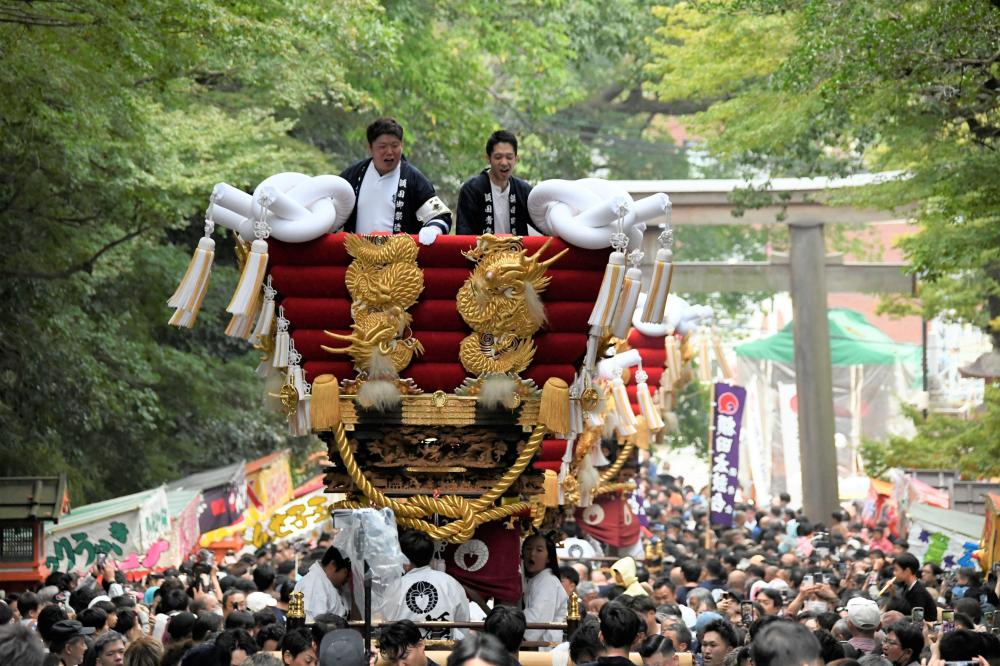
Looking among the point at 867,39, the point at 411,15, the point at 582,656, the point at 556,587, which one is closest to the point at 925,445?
the point at 411,15

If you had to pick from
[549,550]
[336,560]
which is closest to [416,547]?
[336,560]

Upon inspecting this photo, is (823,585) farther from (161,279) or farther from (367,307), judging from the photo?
(161,279)

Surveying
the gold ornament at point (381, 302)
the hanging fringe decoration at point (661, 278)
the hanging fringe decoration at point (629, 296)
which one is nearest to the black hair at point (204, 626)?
the gold ornament at point (381, 302)

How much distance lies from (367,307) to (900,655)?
12.1 ft

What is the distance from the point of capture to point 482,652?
541 cm

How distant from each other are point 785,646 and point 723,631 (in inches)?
124

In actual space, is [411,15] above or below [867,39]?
above

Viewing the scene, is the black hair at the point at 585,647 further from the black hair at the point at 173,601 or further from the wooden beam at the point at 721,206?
the wooden beam at the point at 721,206

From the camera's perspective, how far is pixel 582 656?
795 centimetres

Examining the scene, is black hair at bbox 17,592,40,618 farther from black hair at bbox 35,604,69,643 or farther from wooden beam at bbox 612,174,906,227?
wooden beam at bbox 612,174,906,227

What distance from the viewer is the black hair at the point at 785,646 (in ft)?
18.6

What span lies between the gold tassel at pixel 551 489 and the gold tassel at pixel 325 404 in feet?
8.55

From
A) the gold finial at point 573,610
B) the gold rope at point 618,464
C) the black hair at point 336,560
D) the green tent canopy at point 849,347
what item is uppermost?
the green tent canopy at point 849,347

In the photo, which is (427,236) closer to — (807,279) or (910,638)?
(910,638)
